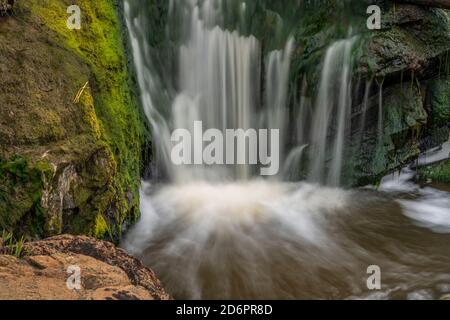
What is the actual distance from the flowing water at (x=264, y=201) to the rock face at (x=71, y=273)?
1.49 meters

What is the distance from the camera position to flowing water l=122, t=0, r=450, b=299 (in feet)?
13.6

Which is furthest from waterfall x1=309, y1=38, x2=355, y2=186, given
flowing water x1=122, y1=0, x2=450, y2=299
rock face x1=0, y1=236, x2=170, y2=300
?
rock face x1=0, y1=236, x2=170, y2=300

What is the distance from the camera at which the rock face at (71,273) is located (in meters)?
2.08

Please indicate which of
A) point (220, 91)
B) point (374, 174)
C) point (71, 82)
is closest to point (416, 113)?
point (374, 174)

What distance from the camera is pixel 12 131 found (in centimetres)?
325

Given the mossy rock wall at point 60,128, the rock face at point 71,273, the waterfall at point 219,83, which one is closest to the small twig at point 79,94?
the mossy rock wall at point 60,128

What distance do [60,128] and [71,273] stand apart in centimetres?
167

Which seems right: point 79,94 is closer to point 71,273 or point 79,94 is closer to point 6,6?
point 6,6

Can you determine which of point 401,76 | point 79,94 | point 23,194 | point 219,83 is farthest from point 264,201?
point 23,194

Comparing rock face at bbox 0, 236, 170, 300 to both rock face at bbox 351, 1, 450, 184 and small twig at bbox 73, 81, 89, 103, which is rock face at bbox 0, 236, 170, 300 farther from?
rock face at bbox 351, 1, 450, 184

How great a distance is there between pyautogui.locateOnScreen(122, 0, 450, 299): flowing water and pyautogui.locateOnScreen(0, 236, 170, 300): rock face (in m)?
1.49

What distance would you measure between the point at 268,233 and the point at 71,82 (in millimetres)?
2956

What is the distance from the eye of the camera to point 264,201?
6.05m

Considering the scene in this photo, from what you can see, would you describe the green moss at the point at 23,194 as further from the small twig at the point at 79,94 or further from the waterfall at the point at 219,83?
the waterfall at the point at 219,83
